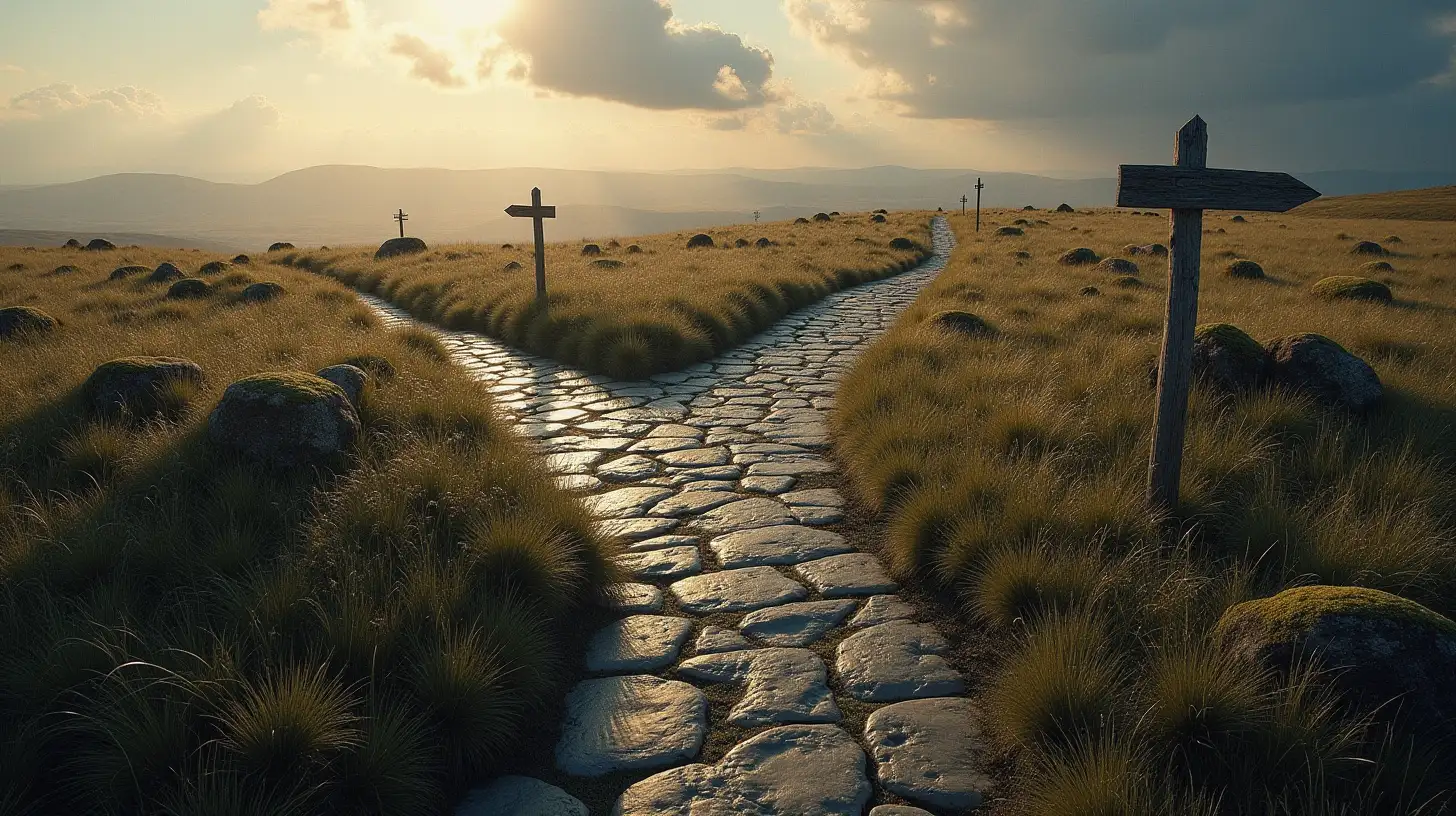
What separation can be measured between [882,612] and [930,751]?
996 mm

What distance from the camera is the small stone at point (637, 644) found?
3316mm

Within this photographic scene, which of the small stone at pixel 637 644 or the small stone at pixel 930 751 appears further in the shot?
the small stone at pixel 637 644

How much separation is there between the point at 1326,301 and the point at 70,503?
13855 millimetres

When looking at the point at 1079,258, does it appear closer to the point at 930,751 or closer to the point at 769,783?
the point at 930,751

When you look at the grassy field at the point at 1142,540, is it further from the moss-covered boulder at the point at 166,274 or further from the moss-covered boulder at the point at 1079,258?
the moss-covered boulder at the point at 166,274

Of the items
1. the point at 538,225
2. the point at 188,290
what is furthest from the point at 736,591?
the point at 188,290

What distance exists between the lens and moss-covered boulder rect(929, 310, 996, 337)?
28.7 ft

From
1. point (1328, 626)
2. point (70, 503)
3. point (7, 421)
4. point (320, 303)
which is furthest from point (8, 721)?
point (320, 303)

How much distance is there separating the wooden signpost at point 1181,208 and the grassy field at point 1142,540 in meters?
0.30

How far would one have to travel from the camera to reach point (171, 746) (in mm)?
2396

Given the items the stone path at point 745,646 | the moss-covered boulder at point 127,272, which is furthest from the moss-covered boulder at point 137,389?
the moss-covered boulder at point 127,272

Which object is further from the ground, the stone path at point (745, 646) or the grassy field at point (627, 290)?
the grassy field at point (627, 290)

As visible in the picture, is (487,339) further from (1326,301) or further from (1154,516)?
(1326,301)

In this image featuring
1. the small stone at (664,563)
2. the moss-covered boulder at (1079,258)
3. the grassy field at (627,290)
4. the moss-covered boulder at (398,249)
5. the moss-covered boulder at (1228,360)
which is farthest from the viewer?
the moss-covered boulder at (398,249)
